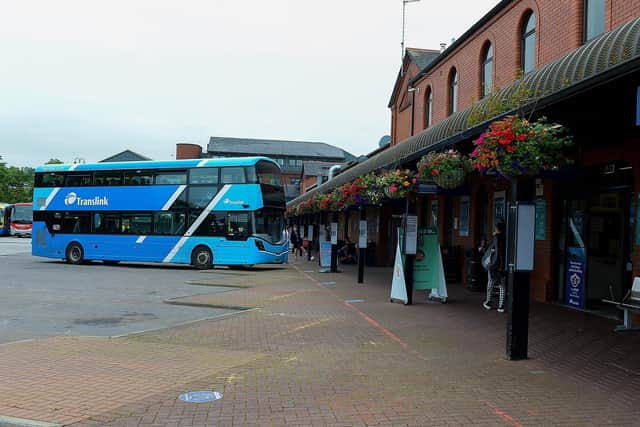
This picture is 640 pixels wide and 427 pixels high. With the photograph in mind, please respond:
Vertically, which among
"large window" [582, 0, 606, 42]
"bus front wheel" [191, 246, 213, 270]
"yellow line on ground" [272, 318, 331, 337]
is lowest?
"yellow line on ground" [272, 318, 331, 337]

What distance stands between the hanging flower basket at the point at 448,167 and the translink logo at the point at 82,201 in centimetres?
1690

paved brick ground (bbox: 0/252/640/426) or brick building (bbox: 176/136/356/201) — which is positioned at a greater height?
brick building (bbox: 176/136/356/201)

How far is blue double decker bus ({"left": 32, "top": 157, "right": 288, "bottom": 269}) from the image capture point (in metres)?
21.3

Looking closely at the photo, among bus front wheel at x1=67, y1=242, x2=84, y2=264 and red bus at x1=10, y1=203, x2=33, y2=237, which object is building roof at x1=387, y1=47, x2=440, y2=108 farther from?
red bus at x1=10, y1=203, x2=33, y2=237

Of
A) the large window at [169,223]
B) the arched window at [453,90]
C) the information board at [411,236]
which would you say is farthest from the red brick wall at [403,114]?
the information board at [411,236]

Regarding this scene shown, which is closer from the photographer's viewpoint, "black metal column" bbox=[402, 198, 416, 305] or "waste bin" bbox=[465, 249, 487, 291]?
"black metal column" bbox=[402, 198, 416, 305]

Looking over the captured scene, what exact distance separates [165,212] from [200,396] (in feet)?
58.2

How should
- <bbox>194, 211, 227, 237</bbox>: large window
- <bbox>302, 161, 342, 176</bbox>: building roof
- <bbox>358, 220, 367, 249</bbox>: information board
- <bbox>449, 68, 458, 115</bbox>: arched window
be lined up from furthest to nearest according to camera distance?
<bbox>302, 161, 342, 176</bbox>: building roof, <bbox>194, 211, 227, 237</bbox>: large window, <bbox>449, 68, 458, 115</bbox>: arched window, <bbox>358, 220, 367, 249</bbox>: information board

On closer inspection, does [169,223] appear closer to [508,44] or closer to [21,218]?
[508,44]

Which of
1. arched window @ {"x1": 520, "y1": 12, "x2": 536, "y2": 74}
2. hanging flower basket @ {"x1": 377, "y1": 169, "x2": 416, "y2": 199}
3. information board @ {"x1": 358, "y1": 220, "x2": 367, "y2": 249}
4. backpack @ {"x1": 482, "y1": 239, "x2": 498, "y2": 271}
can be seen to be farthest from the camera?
information board @ {"x1": 358, "y1": 220, "x2": 367, "y2": 249}

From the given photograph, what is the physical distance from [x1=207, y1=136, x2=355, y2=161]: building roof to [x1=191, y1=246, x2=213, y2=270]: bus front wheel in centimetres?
7539

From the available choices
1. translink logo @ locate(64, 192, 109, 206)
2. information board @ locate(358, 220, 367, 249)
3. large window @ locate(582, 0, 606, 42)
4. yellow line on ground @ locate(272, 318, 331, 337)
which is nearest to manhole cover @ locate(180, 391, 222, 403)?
yellow line on ground @ locate(272, 318, 331, 337)

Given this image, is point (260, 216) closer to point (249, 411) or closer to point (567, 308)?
point (567, 308)

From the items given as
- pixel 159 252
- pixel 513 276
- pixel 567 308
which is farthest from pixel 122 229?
pixel 513 276
